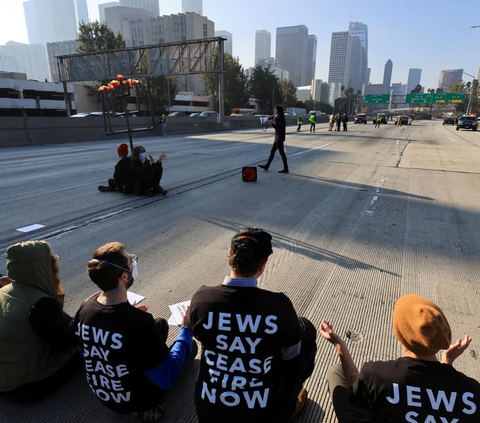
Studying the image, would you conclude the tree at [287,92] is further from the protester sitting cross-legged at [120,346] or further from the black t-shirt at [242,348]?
the black t-shirt at [242,348]

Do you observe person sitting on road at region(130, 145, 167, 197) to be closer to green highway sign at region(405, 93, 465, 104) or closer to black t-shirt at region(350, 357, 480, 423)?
black t-shirt at region(350, 357, 480, 423)

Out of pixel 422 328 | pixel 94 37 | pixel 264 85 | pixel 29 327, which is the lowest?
pixel 29 327

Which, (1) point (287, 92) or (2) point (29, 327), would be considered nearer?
(2) point (29, 327)

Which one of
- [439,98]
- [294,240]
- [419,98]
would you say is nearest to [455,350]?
[294,240]

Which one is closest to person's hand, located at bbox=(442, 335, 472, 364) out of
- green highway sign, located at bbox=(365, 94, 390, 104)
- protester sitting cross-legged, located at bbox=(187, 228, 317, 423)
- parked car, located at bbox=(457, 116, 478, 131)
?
protester sitting cross-legged, located at bbox=(187, 228, 317, 423)

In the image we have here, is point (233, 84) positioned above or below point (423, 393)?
above

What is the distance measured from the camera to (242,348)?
65.1 inches

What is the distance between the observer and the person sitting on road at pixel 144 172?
7180 mm

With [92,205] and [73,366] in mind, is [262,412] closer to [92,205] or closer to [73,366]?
[73,366]

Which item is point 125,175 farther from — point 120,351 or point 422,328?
point 422,328

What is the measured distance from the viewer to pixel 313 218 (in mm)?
6074

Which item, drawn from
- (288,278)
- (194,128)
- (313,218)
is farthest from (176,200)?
(194,128)

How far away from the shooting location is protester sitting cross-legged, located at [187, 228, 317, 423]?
5.43ft

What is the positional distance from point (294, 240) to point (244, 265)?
3.38 metres
